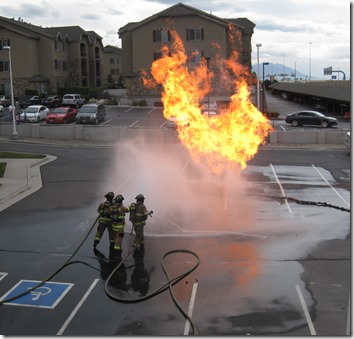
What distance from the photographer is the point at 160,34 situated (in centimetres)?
5716

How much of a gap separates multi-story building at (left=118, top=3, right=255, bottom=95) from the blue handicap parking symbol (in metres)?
47.5

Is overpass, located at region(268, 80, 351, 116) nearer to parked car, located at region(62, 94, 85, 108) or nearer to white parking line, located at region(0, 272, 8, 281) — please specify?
parked car, located at region(62, 94, 85, 108)

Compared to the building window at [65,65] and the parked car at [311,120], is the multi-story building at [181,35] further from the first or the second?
the parked car at [311,120]

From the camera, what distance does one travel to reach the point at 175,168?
23.8 meters

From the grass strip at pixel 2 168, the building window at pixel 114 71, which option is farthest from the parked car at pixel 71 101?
the building window at pixel 114 71

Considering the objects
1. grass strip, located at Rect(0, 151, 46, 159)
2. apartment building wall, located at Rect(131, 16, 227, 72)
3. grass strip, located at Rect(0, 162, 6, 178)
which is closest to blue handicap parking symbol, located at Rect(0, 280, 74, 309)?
grass strip, located at Rect(0, 162, 6, 178)

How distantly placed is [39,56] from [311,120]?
42651 millimetres

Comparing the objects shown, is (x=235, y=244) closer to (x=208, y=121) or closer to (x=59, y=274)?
(x=59, y=274)

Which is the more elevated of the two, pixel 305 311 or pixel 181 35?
pixel 181 35

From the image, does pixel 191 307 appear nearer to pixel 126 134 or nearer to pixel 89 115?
pixel 126 134

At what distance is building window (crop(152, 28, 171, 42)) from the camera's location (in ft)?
187

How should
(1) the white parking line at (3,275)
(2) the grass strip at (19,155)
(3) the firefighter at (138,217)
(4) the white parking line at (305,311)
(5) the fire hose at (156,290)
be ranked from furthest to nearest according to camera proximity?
1. (2) the grass strip at (19,155)
2. (3) the firefighter at (138,217)
3. (1) the white parking line at (3,275)
4. (5) the fire hose at (156,290)
5. (4) the white parking line at (305,311)

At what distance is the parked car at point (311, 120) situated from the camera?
133ft

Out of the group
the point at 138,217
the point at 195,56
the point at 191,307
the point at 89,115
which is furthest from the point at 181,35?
the point at 191,307
